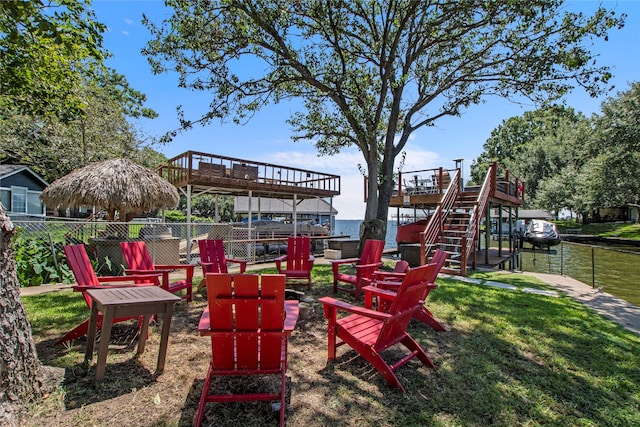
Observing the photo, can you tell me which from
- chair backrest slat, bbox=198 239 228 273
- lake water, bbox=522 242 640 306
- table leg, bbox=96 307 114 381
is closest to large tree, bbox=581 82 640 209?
lake water, bbox=522 242 640 306

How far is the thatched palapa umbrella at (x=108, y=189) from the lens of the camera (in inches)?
325

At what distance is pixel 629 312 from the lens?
5.38 meters

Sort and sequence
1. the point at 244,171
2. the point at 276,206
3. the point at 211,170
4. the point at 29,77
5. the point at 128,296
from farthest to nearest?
the point at 276,206 < the point at 244,171 < the point at 211,170 < the point at 29,77 < the point at 128,296

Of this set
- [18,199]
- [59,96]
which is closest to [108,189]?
[59,96]

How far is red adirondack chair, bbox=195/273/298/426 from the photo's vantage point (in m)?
2.32

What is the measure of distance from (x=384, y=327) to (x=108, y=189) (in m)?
8.43

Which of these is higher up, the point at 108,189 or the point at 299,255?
the point at 108,189

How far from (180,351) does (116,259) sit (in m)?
5.67

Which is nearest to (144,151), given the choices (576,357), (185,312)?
(185,312)

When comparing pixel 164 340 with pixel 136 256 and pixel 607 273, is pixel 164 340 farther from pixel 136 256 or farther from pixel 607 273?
pixel 607 273

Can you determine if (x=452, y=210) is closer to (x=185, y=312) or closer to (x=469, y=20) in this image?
(x=469, y=20)

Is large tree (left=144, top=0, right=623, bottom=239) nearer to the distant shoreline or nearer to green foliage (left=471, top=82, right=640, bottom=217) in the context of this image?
green foliage (left=471, top=82, right=640, bottom=217)

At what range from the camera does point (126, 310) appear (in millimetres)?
2734

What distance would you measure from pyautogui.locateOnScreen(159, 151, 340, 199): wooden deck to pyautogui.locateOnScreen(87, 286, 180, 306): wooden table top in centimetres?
951
